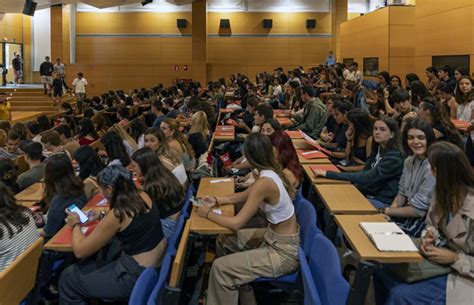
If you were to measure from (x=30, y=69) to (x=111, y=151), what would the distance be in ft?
67.2

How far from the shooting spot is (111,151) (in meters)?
5.77

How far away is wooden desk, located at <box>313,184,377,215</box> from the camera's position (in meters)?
3.96

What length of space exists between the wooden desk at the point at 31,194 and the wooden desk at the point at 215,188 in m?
1.52

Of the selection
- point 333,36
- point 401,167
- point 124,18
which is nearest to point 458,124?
point 401,167

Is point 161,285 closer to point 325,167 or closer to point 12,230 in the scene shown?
point 12,230

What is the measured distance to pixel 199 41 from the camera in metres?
23.0

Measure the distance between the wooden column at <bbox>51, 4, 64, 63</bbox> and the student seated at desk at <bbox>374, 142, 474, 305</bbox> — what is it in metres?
21.2

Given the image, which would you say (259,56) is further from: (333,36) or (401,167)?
(401,167)

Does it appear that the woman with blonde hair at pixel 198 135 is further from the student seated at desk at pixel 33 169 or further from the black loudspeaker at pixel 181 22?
the black loudspeaker at pixel 181 22

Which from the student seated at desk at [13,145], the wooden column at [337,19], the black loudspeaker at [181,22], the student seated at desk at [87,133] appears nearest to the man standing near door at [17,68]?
the black loudspeaker at [181,22]

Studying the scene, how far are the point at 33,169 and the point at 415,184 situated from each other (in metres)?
3.88

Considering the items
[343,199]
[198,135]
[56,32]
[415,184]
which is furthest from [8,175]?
[56,32]

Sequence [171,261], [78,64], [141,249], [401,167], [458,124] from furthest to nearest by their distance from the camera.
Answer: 1. [78,64]
2. [458,124]
3. [401,167]
4. [141,249]
5. [171,261]

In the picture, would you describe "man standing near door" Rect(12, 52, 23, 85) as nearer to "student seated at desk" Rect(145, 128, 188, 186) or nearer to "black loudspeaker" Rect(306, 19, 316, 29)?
"black loudspeaker" Rect(306, 19, 316, 29)
